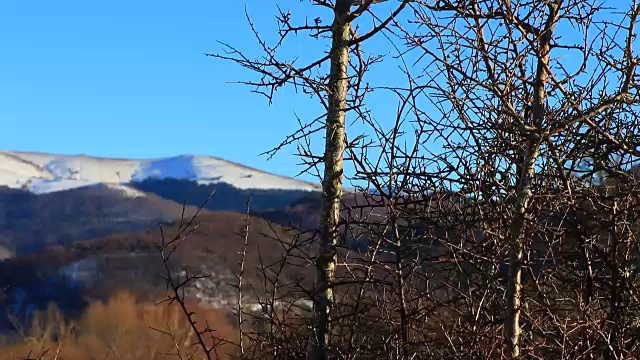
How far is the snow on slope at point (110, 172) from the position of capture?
58406mm

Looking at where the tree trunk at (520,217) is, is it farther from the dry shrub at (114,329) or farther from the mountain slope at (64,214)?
the mountain slope at (64,214)

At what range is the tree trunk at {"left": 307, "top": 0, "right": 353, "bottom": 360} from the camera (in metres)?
4.71

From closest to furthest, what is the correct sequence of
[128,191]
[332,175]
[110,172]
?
[332,175] < [128,191] < [110,172]

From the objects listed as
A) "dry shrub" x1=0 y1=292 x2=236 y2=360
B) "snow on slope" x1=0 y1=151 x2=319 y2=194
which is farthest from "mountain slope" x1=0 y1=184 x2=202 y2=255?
"dry shrub" x1=0 y1=292 x2=236 y2=360

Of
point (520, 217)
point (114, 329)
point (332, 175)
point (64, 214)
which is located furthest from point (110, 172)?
point (520, 217)

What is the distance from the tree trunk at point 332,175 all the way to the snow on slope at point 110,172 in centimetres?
5067

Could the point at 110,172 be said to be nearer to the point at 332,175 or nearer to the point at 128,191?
the point at 128,191

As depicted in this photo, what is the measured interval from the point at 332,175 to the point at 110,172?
59.8 metres

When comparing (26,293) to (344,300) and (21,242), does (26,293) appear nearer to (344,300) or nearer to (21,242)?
(21,242)

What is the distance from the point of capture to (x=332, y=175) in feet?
15.6

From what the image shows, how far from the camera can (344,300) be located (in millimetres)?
4910

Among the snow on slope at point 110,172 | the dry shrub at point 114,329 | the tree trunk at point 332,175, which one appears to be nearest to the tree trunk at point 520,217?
the tree trunk at point 332,175

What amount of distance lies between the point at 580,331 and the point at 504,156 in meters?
0.81

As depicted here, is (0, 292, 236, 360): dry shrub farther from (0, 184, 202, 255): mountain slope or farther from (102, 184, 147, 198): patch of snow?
(102, 184, 147, 198): patch of snow
